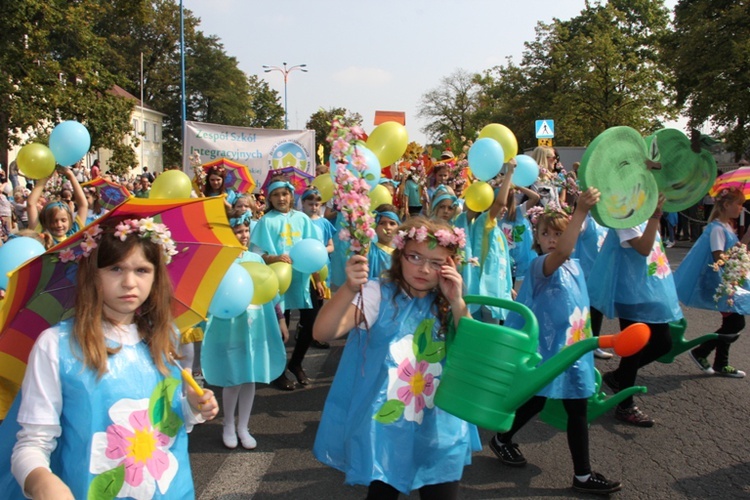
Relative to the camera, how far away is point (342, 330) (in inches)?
106

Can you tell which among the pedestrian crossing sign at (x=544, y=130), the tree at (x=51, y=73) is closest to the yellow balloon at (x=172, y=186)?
the pedestrian crossing sign at (x=544, y=130)

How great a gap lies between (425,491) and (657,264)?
302 cm

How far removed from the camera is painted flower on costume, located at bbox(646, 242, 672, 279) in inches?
191

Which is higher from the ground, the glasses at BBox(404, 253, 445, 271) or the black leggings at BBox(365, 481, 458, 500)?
the glasses at BBox(404, 253, 445, 271)

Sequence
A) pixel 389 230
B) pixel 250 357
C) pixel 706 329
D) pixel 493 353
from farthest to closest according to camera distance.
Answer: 1. pixel 706 329
2. pixel 389 230
3. pixel 250 357
4. pixel 493 353

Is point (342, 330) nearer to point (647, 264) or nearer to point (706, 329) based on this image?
point (647, 264)

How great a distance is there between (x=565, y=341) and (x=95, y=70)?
26.9 meters

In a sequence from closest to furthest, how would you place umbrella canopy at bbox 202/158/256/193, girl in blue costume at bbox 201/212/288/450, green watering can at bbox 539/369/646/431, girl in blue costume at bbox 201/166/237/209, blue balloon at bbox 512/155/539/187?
1. green watering can at bbox 539/369/646/431
2. girl in blue costume at bbox 201/212/288/450
3. blue balloon at bbox 512/155/539/187
4. girl in blue costume at bbox 201/166/237/209
5. umbrella canopy at bbox 202/158/256/193

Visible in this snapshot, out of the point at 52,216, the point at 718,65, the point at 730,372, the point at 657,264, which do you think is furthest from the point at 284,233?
the point at 718,65

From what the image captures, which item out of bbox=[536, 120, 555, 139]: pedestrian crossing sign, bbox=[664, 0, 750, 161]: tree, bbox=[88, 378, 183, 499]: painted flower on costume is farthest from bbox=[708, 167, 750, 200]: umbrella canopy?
bbox=[664, 0, 750, 161]: tree

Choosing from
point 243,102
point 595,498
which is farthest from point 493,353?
point 243,102

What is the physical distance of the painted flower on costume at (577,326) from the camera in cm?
394

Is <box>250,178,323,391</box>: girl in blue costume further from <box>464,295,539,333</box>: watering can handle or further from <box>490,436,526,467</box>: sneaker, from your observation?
<box>464,295,539,333</box>: watering can handle

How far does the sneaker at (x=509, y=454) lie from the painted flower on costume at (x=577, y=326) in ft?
2.64
